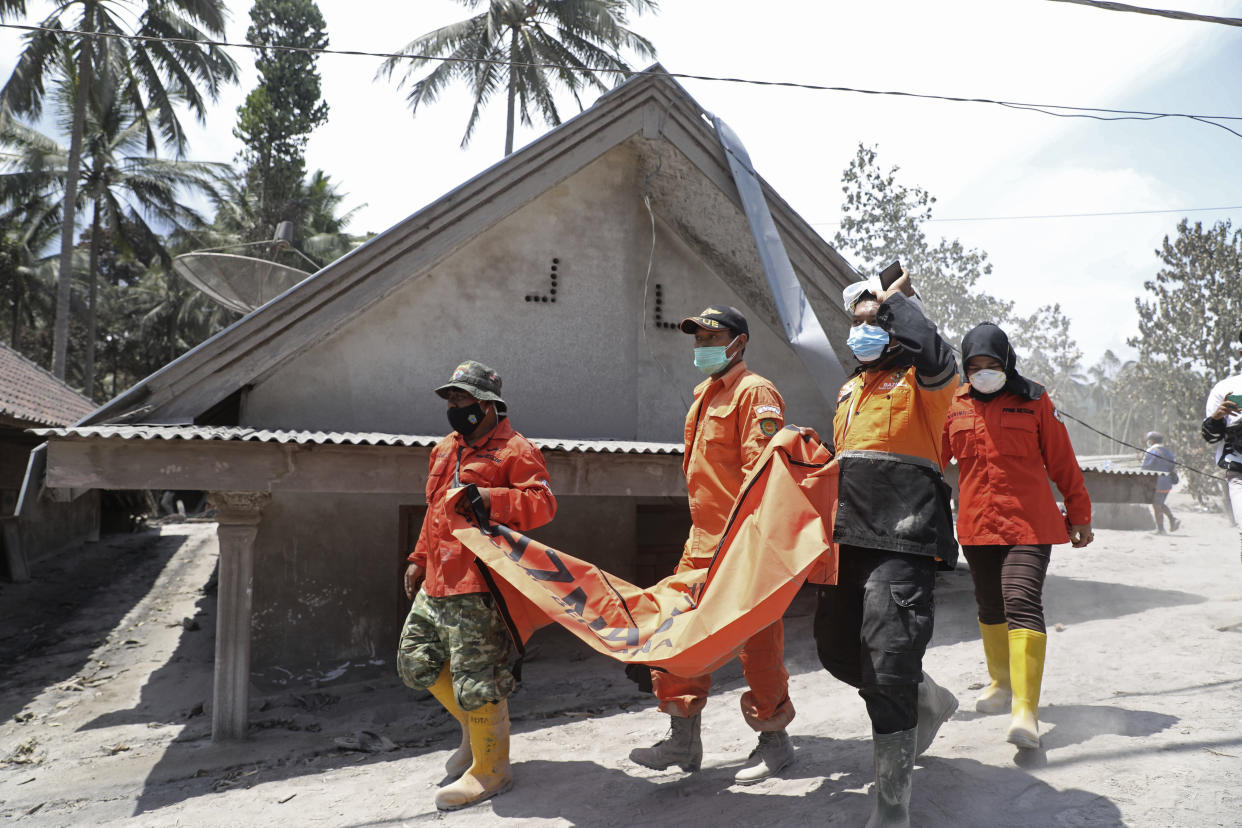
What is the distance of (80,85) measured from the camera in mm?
22391

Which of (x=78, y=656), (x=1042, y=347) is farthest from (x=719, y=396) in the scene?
(x=1042, y=347)

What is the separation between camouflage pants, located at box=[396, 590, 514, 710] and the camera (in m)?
3.98

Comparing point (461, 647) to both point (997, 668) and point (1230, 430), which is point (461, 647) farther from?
point (1230, 430)

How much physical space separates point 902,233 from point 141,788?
3511 centimetres

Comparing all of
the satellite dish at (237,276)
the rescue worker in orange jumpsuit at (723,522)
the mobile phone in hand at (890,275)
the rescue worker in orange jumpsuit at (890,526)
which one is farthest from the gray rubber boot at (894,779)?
the satellite dish at (237,276)

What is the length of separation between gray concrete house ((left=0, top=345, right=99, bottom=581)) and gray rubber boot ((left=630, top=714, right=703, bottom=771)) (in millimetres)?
11033

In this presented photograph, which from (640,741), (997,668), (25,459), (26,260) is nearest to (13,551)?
(25,459)

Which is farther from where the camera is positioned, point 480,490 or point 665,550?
point 665,550

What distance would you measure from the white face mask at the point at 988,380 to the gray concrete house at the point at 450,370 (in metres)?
3.21

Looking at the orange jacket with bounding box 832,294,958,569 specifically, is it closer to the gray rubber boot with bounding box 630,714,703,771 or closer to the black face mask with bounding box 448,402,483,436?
the gray rubber boot with bounding box 630,714,703,771

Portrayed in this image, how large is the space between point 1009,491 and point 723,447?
1434 millimetres

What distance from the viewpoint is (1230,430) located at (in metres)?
5.77

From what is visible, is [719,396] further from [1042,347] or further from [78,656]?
[1042,347]

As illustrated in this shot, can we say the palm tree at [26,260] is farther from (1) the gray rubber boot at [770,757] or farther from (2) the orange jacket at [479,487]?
(1) the gray rubber boot at [770,757]
